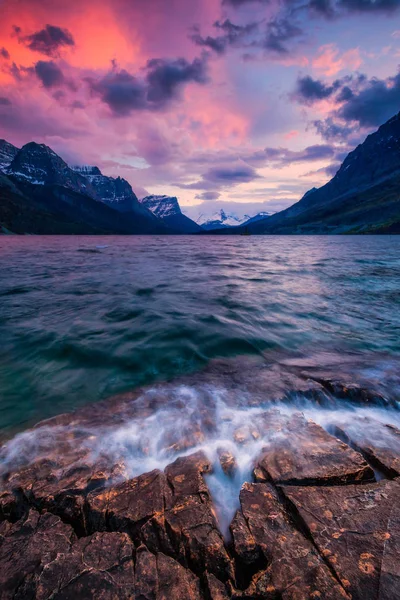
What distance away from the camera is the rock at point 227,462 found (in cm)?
446

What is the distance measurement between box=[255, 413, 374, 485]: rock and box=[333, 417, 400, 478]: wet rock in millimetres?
393

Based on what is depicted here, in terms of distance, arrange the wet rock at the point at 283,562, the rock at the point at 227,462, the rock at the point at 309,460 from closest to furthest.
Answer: the wet rock at the point at 283,562 < the rock at the point at 309,460 < the rock at the point at 227,462

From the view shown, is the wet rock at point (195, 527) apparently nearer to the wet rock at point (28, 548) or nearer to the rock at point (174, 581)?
the rock at point (174, 581)

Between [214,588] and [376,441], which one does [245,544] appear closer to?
[214,588]

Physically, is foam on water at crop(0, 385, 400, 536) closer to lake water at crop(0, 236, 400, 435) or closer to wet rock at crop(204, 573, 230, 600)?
wet rock at crop(204, 573, 230, 600)

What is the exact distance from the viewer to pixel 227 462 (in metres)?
4.59

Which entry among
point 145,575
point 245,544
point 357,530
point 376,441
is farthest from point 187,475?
point 376,441

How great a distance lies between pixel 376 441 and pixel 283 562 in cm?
332

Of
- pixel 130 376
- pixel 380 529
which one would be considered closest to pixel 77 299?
pixel 130 376

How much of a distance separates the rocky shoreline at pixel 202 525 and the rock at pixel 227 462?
0.02m

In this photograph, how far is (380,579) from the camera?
258 centimetres

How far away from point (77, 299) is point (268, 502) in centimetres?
1589

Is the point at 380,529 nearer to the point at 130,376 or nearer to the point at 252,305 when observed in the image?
the point at 130,376

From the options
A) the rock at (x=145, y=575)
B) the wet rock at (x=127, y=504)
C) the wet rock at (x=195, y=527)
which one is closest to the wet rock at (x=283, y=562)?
the wet rock at (x=195, y=527)
